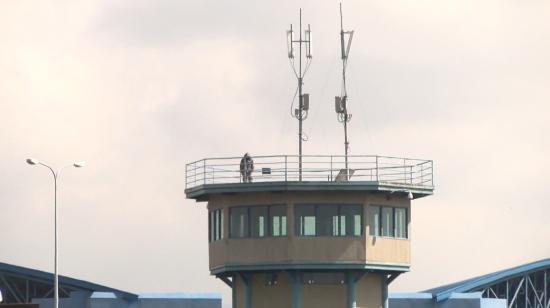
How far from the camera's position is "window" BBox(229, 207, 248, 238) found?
83750 millimetres

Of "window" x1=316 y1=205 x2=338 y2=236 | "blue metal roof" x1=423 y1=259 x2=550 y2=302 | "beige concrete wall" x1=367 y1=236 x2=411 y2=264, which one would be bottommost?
"beige concrete wall" x1=367 y1=236 x2=411 y2=264

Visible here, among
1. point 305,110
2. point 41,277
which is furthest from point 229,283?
point 41,277

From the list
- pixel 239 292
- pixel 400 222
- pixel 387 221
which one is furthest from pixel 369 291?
pixel 239 292

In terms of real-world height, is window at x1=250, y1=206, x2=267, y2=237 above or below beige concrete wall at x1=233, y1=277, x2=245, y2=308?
above

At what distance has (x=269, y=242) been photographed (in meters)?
82.9

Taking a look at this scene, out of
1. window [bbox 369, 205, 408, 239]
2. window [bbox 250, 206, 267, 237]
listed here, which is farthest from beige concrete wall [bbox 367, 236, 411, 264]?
window [bbox 250, 206, 267, 237]

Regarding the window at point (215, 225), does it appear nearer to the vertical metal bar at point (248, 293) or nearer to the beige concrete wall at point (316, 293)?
the vertical metal bar at point (248, 293)

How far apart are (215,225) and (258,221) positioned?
3.11 metres

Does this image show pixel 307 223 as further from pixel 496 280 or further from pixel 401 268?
pixel 496 280

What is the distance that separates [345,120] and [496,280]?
49.8 m

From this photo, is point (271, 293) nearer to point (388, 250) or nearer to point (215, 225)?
point (215, 225)

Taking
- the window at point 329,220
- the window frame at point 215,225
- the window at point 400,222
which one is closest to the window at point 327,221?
the window at point 329,220

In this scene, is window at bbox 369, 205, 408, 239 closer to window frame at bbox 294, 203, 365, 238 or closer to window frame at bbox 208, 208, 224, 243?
window frame at bbox 294, 203, 365, 238

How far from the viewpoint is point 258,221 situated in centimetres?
8344
